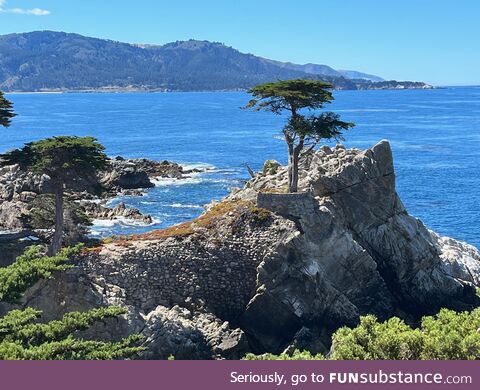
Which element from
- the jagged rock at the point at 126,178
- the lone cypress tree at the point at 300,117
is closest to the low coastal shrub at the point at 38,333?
the lone cypress tree at the point at 300,117

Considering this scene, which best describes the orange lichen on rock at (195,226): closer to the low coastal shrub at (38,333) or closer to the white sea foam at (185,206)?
the low coastal shrub at (38,333)

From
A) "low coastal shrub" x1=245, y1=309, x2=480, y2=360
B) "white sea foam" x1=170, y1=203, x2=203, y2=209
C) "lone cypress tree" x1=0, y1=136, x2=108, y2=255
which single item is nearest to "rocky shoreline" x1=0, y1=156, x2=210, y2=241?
"lone cypress tree" x1=0, y1=136, x2=108, y2=255

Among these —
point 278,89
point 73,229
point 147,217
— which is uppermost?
point 278,89

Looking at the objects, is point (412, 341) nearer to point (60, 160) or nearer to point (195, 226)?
point (195, 226)

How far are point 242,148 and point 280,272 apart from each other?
75.4 meters

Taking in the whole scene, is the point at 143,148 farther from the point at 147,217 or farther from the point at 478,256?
the point at 478,256

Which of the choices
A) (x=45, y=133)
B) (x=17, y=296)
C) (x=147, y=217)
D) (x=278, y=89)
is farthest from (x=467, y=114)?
(x=17, y=296)

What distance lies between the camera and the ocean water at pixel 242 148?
61.5 metres

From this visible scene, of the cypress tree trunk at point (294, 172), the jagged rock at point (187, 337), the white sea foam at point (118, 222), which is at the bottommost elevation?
the white sea foam at point (118, 222)

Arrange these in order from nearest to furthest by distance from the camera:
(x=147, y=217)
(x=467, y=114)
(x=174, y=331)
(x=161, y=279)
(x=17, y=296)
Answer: (x=17, y=296), (x=174, y=331), (x=161, y=279), (x=147, y=217), (x=467, y=114)

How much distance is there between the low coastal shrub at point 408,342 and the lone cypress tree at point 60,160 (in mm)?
16238

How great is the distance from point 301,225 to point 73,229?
41.3ft

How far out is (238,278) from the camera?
3256cm

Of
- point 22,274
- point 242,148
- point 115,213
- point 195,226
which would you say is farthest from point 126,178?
point 22,274
